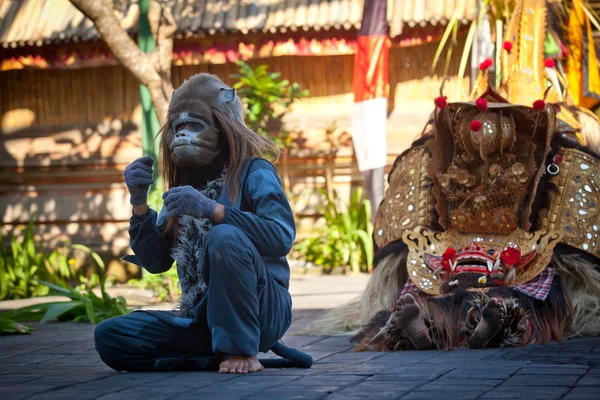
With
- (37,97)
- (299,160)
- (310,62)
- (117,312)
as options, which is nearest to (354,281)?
(299,160)

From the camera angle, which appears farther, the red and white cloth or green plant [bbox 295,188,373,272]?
green plant [bbox 295,188,373,272]

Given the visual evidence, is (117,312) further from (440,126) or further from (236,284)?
(236,284)

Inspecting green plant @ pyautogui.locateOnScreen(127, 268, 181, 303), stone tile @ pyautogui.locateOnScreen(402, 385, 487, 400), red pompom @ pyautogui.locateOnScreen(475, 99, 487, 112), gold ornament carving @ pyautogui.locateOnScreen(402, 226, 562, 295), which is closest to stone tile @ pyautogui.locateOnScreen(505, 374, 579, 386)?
stone tile @ pyautogui.locateOnScreen(402, 385, 487, 400)

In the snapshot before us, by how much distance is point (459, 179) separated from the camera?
4859mm

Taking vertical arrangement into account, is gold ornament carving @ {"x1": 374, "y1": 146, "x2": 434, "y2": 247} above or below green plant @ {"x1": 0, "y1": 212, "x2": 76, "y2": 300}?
above

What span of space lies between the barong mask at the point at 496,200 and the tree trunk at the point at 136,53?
2931mm

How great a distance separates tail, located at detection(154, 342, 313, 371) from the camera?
12.4ft

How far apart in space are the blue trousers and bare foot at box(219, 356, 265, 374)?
31 mm

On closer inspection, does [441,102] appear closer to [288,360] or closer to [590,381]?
[288,360]

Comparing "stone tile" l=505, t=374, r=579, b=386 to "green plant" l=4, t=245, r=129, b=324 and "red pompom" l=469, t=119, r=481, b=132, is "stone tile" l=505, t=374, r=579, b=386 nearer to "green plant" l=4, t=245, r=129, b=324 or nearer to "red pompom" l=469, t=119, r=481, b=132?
"red pompom" l=469, t=119, r=481, b=132

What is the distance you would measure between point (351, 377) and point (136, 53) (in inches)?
176

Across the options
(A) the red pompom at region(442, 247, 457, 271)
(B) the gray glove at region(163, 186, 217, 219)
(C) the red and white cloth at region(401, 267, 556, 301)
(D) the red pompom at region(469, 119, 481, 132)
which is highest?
(D) the red pompom at region(469, 119, 481, 132)

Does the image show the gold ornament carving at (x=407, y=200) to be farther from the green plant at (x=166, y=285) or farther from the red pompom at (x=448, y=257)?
the green plant at (x=166, y=285)

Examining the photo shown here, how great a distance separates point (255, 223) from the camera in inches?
141
